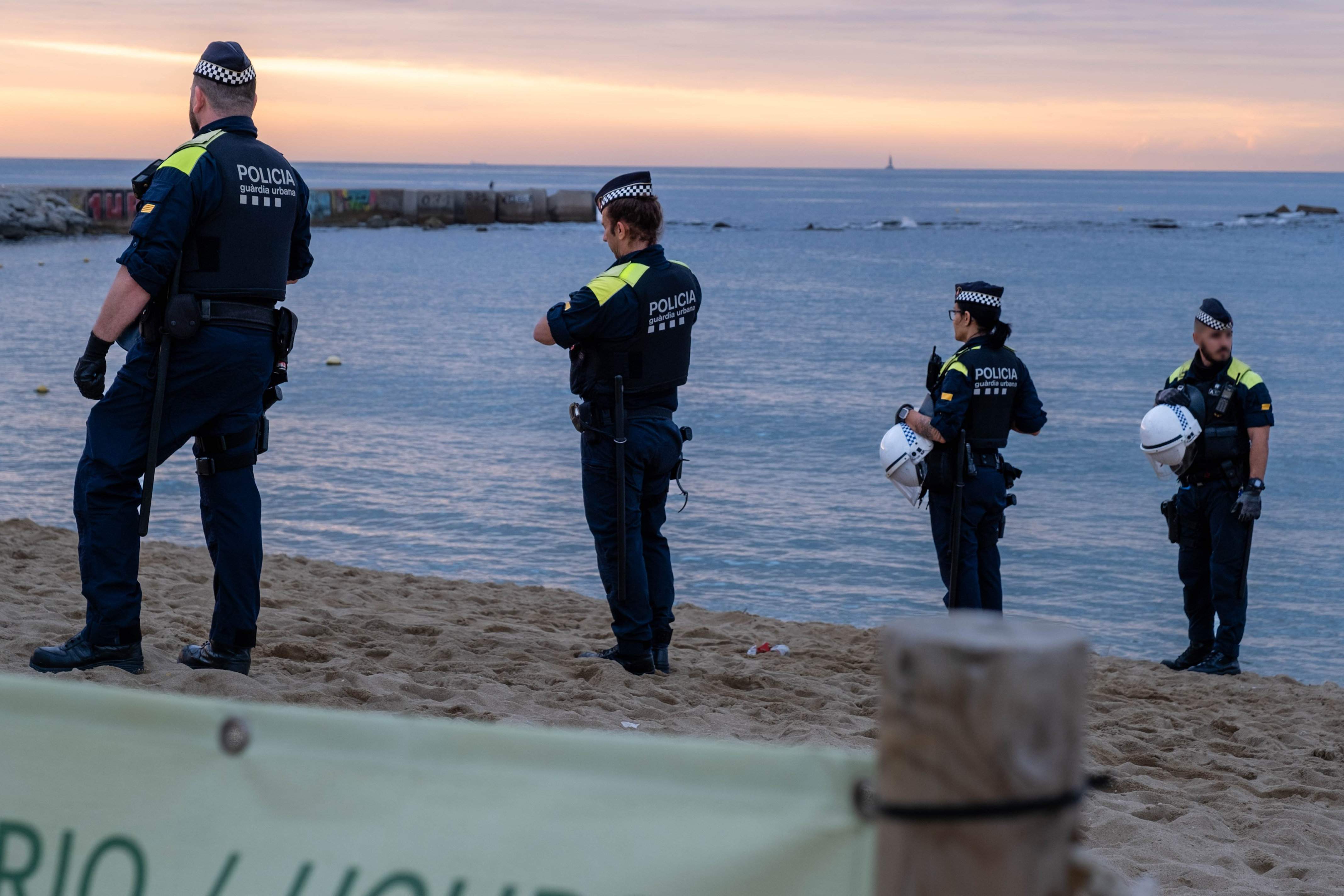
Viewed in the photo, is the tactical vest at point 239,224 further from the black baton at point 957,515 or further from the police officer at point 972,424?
A: the black baton at point 957,515

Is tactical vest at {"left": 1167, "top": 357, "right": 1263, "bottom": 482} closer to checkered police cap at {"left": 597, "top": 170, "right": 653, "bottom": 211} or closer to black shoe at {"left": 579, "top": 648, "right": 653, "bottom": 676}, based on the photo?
checkered police cap at {"left": 597, "top": 170, "right": 653, "bottom": 211}

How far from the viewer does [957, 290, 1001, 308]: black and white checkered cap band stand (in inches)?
263

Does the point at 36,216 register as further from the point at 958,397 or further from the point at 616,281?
the point at 958,397

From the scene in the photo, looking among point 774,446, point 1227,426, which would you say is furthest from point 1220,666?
point 774,446

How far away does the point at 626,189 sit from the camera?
19.5ft

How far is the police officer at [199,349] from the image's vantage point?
4.60 meters

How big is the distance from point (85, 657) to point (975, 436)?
4.33 meters

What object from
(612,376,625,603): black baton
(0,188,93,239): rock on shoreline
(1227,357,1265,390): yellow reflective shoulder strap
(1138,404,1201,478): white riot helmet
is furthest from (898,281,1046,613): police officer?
(0,188,93,239): rock on shoreline

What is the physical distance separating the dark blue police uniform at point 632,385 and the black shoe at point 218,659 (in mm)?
1604

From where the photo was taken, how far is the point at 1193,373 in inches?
298

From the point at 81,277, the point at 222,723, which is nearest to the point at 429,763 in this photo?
the point at 222,723

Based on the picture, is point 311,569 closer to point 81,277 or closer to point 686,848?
point 686,848

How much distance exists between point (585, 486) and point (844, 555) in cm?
644

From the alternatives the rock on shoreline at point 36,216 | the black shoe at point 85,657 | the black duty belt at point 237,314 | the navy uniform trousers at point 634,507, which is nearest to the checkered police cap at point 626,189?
the navy uniform trousers at point 634,507
